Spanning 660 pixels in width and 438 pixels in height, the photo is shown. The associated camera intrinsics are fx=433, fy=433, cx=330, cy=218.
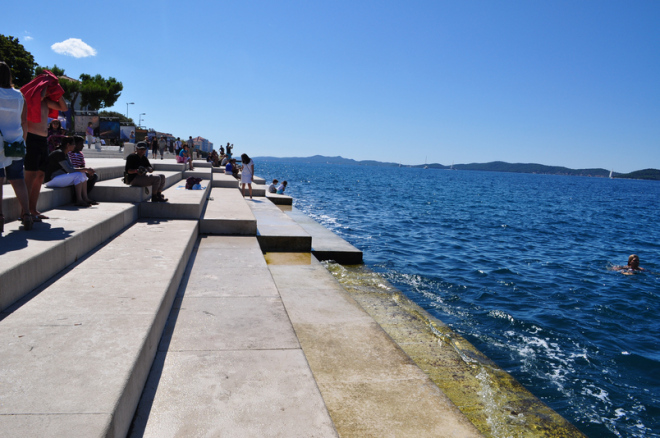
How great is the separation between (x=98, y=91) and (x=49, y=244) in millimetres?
66911

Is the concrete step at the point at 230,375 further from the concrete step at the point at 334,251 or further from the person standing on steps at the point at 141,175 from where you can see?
the concrete step at the point at 334,251

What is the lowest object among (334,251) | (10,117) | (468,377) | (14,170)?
(468,377)

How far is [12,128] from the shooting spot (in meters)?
4.54

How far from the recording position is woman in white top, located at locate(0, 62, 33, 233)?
4492mm

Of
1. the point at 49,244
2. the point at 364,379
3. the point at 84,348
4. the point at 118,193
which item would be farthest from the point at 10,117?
the point at 364,379

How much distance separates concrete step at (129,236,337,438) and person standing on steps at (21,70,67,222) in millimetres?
2127

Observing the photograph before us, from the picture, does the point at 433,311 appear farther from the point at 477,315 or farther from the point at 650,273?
the point at 650,273

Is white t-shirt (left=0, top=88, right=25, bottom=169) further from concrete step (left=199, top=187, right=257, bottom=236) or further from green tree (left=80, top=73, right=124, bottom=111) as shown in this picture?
green tree (left=80, top=73, right=124, bottom=111)

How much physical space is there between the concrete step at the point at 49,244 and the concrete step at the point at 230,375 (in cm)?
124

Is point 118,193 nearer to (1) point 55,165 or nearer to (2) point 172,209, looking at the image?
(2) point 172,209

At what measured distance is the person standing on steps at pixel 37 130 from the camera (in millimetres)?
5164

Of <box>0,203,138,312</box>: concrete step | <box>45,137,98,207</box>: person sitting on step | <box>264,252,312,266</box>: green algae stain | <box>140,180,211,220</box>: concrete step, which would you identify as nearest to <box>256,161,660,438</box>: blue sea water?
<box>264,252,312,266</box>: green algae stain

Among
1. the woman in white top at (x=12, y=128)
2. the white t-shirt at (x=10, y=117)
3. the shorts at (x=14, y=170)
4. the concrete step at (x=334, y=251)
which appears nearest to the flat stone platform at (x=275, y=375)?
the woman in white top at (x=12, y=128)

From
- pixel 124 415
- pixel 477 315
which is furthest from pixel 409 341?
pixel 124 415
